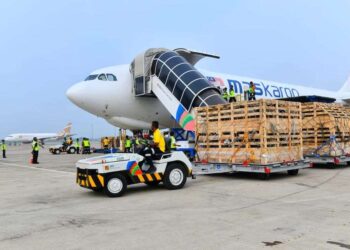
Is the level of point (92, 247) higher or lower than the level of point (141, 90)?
lower

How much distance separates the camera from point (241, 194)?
856 centimetres

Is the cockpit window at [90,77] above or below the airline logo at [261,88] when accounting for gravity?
below

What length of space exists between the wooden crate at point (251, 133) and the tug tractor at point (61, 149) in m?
26.4

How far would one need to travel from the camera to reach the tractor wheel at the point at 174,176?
30.3ft

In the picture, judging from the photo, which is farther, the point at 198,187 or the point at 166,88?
the point at 166,88

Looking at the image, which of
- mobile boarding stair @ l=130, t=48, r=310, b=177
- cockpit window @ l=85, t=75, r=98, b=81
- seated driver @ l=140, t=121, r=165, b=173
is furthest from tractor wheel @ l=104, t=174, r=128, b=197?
cockpit window @ l=85, t=75, r=98, b=81

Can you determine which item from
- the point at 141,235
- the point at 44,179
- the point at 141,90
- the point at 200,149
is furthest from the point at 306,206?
the point at 141,90

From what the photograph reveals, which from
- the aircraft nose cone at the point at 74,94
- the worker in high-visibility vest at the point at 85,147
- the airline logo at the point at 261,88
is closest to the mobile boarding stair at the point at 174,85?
the aircraft nose cone at the point at 74,94

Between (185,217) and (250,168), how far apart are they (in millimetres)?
5116

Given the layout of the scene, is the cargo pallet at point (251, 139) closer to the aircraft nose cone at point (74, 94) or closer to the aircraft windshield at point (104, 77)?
the aircraft windshield at point (104, 77)

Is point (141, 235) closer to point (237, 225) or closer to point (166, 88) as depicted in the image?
point (237, 225)

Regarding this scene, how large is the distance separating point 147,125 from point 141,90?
217 centimetres

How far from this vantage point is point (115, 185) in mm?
8492

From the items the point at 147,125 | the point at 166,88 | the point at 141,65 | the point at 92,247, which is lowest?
the point at 92,247
